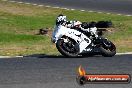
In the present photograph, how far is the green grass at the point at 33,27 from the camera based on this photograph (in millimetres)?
18609

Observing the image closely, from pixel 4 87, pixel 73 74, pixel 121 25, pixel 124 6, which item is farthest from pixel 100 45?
pixel 124 6

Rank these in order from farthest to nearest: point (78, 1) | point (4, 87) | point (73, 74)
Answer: point (78, 1) → point (73, 74) → point (4, 87)

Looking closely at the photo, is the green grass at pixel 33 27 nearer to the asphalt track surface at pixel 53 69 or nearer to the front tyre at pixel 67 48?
the front tyre at pixel 67 48

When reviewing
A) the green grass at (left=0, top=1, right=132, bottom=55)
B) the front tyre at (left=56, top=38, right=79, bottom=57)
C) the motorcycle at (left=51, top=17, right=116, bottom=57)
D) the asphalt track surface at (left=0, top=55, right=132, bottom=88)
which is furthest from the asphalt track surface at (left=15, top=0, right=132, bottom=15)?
the asphalt track surface at (left=0, top=55, right=132, bottom=88)

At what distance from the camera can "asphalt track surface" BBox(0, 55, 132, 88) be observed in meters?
11.9

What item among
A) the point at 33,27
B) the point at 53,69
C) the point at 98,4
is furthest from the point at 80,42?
the point at 98,4

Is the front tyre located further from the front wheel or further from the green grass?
the green grass

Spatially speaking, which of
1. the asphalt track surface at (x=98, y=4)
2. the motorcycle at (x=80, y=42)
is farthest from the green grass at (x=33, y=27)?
the asphalt track surface at (x=98, y=4)

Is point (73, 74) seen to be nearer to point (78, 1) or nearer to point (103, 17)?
point (103, 17)

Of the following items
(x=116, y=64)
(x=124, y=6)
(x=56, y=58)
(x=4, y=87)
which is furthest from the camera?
(x=124, y=6)

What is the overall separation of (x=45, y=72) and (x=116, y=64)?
85.9 inches

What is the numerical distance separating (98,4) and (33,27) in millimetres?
10947

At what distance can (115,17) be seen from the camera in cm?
2891

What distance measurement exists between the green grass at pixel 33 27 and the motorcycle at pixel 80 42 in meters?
1.34
